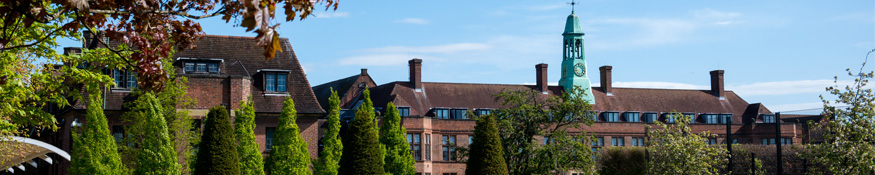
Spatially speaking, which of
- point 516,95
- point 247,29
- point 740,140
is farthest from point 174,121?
point 740,140

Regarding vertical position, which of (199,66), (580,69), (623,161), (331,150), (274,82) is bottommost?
(623,161)

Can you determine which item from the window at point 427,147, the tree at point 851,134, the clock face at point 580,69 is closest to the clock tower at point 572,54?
the clock face at point 580,69

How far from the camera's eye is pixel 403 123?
60.2 m

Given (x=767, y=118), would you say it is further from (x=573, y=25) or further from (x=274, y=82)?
(x=274, y=82)

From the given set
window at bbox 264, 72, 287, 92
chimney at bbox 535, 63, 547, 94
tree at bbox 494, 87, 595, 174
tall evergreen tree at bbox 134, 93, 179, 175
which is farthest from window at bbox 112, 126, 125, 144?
chimney at bbox 535, 63, 547, 94

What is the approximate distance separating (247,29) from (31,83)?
17242 mm

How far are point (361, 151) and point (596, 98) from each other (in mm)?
42929

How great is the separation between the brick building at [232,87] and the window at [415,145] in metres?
16.9

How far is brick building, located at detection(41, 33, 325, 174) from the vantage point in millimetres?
38406

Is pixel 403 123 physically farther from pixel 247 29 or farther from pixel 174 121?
pixel 247 29

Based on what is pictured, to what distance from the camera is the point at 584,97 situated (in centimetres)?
7019

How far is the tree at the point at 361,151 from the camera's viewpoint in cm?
3384

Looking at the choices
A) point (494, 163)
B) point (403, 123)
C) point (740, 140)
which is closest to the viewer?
point (494, 163)

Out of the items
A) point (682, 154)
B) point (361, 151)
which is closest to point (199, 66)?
point (361, 151)
